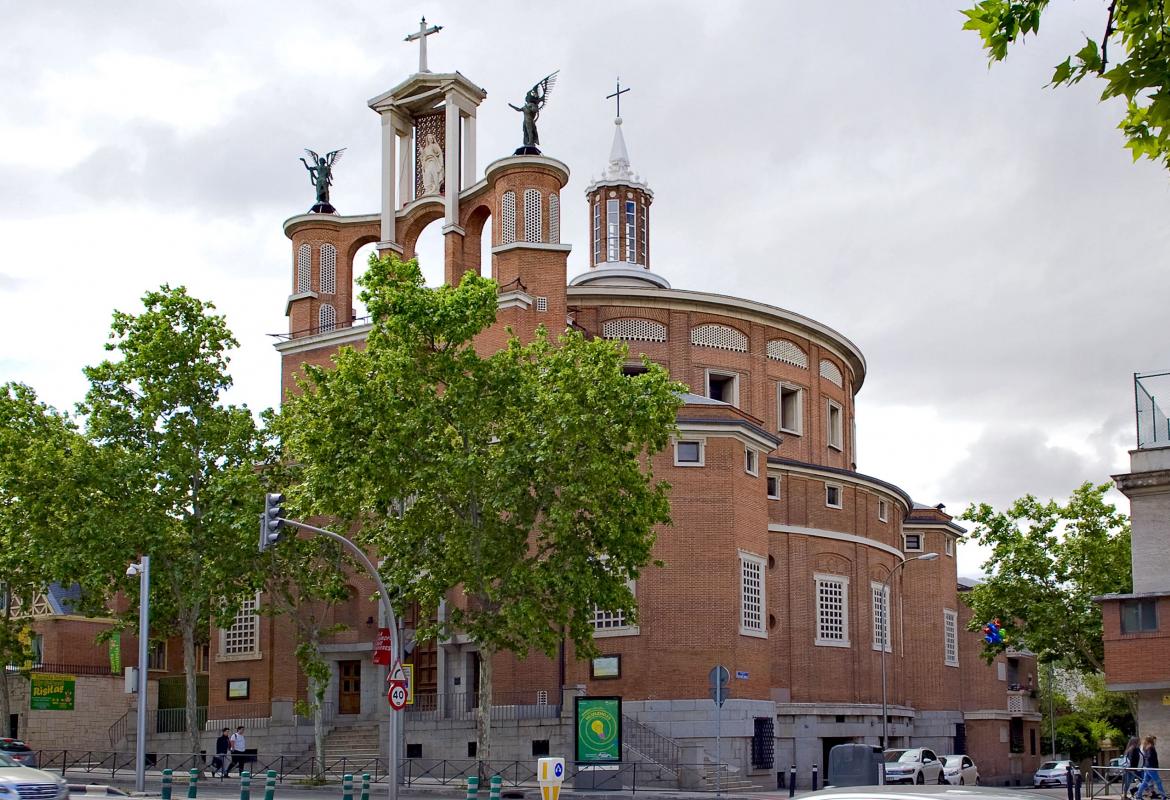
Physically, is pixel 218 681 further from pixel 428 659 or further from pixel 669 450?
pixel 669 450

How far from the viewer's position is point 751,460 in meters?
47.0

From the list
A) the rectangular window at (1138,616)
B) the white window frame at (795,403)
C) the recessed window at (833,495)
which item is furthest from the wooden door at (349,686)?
the rectangular window at (1138,616)

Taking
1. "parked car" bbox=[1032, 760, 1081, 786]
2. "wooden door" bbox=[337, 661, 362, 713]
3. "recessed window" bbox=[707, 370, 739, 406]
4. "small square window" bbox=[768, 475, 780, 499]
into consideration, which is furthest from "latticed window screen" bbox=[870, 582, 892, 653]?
"wooden door" bbox=[337, 661, 362, 713]

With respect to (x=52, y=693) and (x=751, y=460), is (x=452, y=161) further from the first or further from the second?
(x=52, y=693)

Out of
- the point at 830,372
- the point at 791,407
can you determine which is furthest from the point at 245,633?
the point at 830,372

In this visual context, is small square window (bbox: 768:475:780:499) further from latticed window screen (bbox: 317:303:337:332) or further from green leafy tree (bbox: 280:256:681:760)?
latticed window screen (bbox: 317:303:337:332)

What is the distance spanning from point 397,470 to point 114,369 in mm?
11368

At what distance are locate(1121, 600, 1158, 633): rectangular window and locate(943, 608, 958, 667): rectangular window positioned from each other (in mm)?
30550

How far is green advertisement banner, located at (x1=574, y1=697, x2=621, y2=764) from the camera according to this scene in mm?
34500

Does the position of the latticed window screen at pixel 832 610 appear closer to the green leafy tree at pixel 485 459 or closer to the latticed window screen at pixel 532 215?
the green leafy tree at pixel 485 459

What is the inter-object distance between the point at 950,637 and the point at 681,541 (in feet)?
78.3

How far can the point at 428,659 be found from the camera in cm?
4888

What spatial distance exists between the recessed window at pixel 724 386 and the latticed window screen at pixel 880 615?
29.0ft

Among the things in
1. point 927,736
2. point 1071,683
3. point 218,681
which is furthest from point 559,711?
point 1071,683
